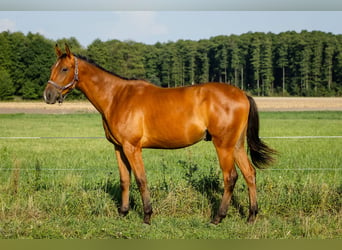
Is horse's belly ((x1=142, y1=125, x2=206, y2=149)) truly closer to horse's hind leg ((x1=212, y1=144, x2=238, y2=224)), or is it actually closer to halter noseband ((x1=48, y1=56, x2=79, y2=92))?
horse's hind leg ((x1=212, y1=144, x2=238, y2=224))

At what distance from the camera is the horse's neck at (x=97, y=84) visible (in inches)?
219

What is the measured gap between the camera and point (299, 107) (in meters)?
45.5

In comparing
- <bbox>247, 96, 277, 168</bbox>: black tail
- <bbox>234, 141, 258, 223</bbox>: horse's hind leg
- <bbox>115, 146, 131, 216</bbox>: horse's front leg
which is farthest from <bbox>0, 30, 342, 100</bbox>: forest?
<bbox>234, 141, 258, 223</bbox>: horse's hind leg

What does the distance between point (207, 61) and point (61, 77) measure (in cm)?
4443

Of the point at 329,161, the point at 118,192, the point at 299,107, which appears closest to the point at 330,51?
the point at 299,107

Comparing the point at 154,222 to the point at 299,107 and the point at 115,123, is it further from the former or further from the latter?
the point at 299,107

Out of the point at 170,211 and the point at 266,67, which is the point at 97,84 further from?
the point at 266,67

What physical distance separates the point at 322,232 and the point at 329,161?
6.42 metres

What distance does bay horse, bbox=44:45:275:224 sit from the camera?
518 centimetres

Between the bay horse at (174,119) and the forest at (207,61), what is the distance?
1927cm

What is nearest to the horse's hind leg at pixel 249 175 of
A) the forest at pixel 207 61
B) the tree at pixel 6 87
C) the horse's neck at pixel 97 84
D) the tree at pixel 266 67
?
the horse's neck at pixel 97 84

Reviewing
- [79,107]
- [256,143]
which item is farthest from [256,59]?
[256,143]

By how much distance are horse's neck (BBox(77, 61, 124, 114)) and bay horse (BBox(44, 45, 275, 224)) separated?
70 mm

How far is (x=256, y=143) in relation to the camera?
18.7ft
